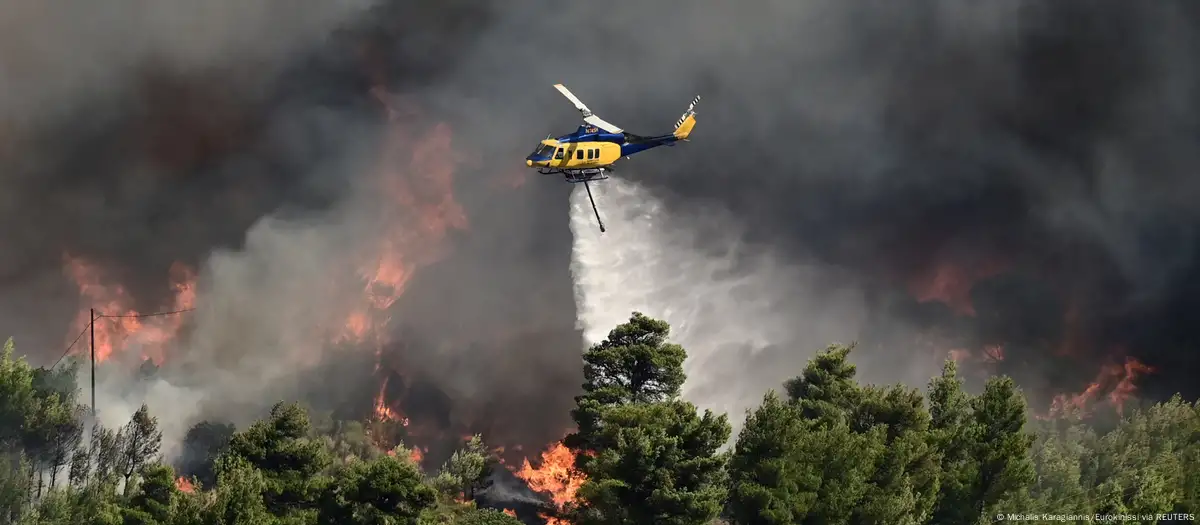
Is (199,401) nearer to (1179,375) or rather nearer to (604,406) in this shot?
(604,406)

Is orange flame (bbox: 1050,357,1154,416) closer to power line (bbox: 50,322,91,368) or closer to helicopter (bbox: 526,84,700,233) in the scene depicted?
helicopter (bbox: 526,84,700,233)

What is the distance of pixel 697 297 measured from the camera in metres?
103

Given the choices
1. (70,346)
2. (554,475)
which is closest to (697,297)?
(554,475)

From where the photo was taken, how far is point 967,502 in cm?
7344

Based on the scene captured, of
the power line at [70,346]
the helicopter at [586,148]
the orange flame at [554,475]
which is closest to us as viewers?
the helicopter at [586,148]

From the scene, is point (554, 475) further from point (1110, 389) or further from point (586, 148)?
point (1110, 389)

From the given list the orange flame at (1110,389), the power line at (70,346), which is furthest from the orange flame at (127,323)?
the orange flame at (1110,389)

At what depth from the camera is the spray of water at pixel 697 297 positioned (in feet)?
309

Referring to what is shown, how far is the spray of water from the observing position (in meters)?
94.1

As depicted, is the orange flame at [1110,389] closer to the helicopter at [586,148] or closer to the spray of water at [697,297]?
the spray of water at [697,297]

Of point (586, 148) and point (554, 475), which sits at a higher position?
point (586, 148)

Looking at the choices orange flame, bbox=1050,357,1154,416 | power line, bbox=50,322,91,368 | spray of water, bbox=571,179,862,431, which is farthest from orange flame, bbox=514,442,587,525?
orange flame, bbox=1050,357,1154,416

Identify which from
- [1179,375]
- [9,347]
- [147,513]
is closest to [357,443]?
[9,347]

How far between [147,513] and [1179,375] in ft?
311
